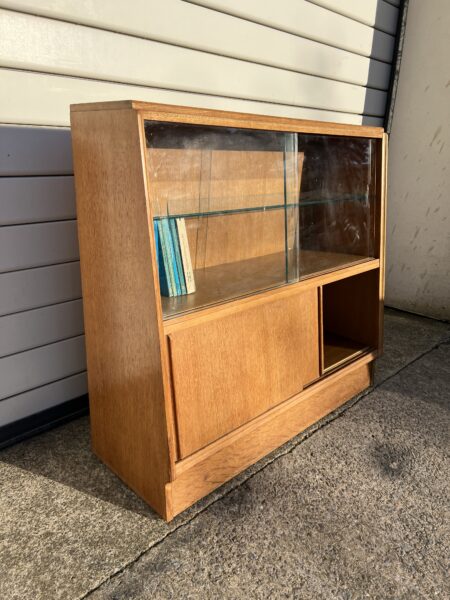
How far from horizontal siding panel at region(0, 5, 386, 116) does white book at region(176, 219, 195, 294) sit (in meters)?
0.75

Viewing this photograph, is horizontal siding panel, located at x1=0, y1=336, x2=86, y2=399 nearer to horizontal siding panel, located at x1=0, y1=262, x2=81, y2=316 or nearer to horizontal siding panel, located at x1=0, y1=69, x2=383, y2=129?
horizontal siding panel, located at x1=0, y1=262, x2=81, y2=316

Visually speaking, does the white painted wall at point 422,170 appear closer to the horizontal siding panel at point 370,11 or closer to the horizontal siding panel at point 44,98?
the horizontal siding panel at point 370,11

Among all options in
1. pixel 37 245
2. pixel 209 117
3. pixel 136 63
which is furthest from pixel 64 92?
pixel 209 117

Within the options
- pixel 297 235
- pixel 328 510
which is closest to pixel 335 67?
pixel 297 235

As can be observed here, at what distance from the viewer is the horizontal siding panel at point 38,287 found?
1802mm

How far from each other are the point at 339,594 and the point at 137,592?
520 millimetres

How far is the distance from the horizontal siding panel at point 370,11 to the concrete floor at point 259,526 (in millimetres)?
2310

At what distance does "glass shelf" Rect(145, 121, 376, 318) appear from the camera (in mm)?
1490

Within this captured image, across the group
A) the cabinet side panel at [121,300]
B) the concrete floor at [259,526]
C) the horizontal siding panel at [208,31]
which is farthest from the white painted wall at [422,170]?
the cabinet side panel at [121,300]

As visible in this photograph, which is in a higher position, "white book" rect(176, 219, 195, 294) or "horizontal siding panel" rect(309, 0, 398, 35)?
"horizontal siding panel" rect(309, 0, 398, 35)

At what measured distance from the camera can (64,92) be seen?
5.83ft

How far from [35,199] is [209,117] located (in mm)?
828

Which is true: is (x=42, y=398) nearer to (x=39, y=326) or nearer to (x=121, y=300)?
(x=39, y=326)

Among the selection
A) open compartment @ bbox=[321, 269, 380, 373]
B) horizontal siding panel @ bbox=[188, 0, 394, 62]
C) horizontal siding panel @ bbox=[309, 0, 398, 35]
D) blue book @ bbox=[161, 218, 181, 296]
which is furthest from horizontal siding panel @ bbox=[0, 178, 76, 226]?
horizontal siding panel @ bbox=[309, 0, 398, 35]
